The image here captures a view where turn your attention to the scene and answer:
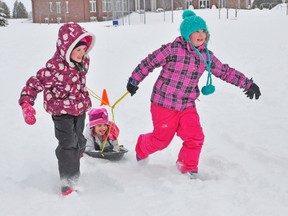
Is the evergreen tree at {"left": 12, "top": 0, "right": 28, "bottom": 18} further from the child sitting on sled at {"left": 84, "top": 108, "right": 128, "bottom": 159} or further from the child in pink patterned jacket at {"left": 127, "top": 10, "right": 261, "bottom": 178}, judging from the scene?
the child in pink patterned jacket at {"left": 127, "top": 10, "right": 261, "bottom": 178}

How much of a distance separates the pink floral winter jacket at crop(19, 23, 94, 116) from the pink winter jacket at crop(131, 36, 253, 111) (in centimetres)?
64

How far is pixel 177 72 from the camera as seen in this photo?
379 cm

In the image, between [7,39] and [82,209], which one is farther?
[7,39]

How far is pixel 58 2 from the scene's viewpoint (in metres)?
40.7

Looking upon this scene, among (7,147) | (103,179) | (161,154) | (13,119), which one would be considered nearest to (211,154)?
(161,154)

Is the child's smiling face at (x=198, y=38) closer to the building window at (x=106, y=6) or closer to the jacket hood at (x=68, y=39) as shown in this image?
the jacket hood at (x=68, y=39)

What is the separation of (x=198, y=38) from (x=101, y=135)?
5.13 feet

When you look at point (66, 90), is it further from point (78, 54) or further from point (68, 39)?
point (68, 39)

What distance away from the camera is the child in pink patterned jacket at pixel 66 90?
10.9ft

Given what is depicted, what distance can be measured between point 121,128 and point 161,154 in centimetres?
123

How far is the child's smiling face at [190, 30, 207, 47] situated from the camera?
3.76 m

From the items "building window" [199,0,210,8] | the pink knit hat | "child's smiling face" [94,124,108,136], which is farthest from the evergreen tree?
"child's smiling face" [94,124,108,136]

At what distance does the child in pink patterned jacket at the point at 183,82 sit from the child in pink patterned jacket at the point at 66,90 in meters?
0.57

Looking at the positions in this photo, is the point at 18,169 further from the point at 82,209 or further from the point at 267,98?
the point at 267,98
